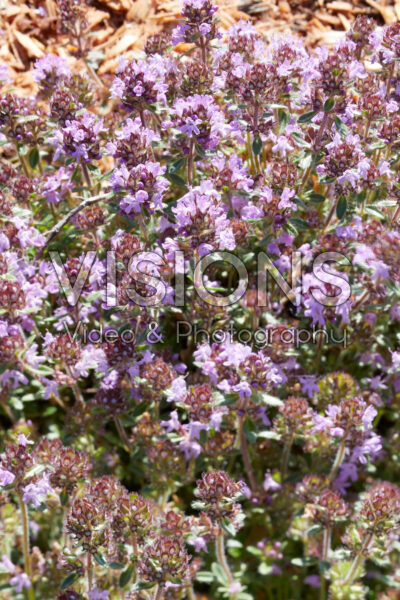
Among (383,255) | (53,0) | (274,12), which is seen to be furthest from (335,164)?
(53,0)

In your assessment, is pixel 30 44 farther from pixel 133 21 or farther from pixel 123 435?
pixel 123 435

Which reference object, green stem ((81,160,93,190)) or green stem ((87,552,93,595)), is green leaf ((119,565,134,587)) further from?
green stem ((81,160,93,190))

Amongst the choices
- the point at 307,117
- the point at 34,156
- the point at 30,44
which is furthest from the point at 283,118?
the point at 30,44

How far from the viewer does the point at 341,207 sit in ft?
11.6

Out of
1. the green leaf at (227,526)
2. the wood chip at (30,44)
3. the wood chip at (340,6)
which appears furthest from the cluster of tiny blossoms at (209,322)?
the wood chip at (340,6)

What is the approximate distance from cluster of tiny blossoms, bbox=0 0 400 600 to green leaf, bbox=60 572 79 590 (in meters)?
0.05

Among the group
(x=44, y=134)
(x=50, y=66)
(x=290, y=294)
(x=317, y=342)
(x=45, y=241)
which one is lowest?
(x=317, y=342)

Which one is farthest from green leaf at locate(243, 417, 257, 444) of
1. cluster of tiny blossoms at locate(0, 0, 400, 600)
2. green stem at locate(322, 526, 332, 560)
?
green stem at locate(322, 526, 332, 560)

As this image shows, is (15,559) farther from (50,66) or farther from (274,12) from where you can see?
(274,12)

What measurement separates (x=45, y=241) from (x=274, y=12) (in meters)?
3.37

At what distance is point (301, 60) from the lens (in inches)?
150

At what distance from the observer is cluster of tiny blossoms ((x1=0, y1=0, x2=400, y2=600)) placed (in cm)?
320

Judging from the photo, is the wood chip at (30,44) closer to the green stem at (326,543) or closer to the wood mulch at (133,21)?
the wood mulch at (133,21)

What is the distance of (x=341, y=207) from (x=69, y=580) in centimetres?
229
